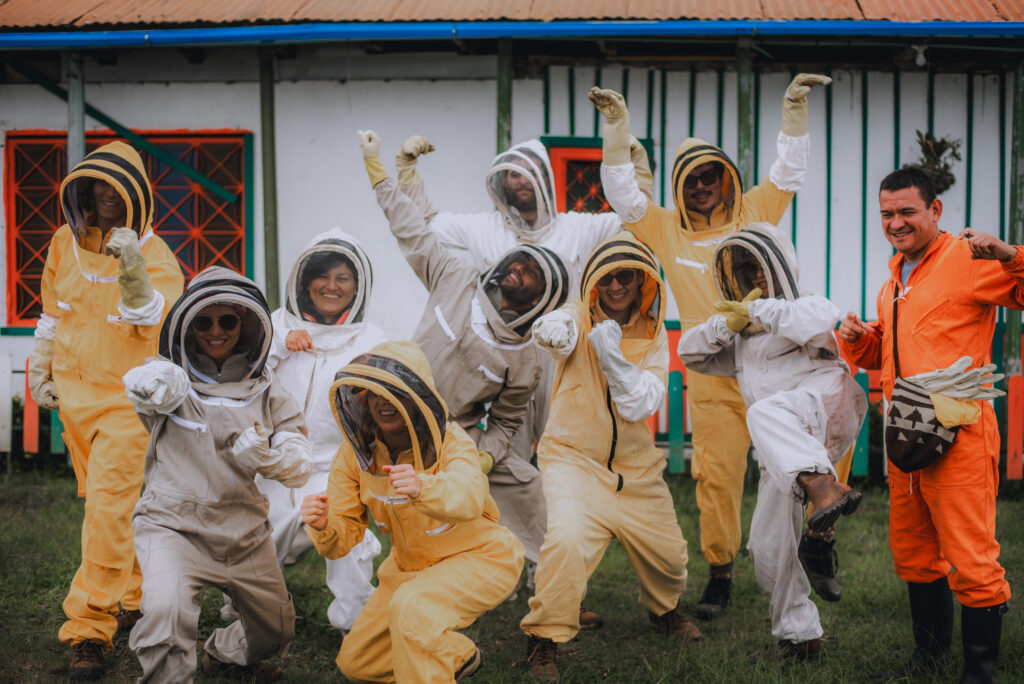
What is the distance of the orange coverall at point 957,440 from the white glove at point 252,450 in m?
2.84

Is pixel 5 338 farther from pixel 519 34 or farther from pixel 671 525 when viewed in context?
pixel 671 525

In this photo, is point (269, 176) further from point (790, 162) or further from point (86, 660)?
point (86, 660)

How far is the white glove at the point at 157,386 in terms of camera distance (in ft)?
12.6

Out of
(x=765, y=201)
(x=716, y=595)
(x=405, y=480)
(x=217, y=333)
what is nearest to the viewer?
(x=405, y=480)

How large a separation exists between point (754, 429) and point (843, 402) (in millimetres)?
511

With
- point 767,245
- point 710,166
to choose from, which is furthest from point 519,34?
point 767,245

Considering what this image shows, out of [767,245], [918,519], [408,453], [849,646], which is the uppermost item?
[767,245]

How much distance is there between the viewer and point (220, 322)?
4309mm

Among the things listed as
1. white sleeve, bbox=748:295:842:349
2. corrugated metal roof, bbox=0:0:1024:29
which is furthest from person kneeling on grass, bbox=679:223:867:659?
corrugated metal roof, bbox=0:0:1024:29

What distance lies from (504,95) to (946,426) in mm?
5201

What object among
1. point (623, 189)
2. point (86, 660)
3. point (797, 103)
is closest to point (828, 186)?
point (797, 103)

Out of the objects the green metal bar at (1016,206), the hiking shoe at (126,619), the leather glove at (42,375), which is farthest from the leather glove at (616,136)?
the green metal bar at (1016,206)

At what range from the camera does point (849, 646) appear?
5008 millimetres

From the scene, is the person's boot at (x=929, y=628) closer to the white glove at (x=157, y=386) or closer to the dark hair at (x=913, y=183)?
the dark hair at (x=913, y=183)
